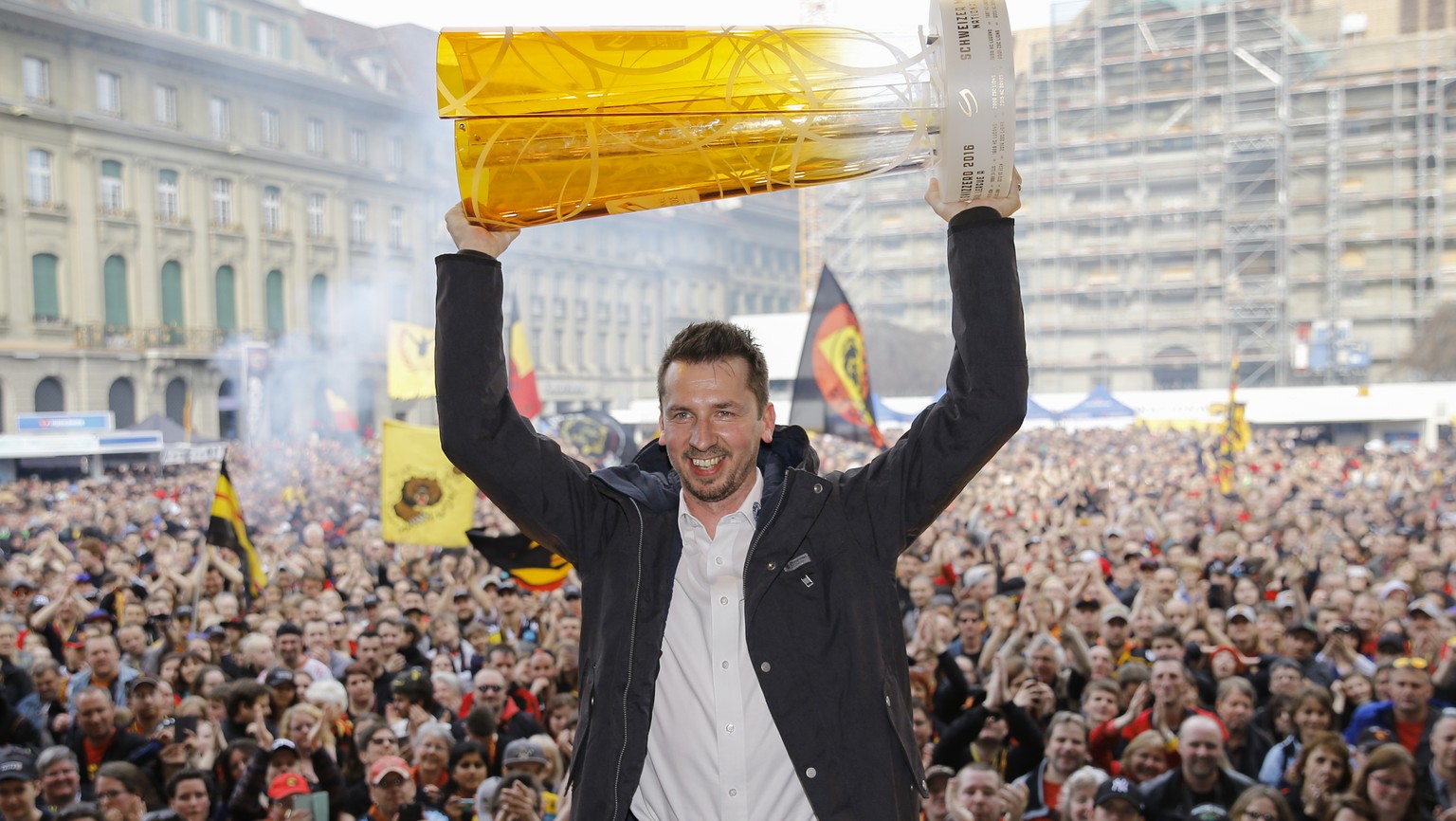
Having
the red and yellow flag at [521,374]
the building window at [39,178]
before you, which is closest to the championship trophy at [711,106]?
the red and yellow flag at [521,374]

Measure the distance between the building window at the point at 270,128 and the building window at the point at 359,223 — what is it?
341 centimetres

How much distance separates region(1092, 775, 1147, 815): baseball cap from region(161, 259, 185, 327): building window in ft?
127

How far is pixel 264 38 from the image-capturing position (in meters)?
41.8

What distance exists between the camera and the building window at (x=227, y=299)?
40969 mm

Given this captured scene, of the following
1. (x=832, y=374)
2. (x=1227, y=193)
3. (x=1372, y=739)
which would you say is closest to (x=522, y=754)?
(x=1372, y=739)

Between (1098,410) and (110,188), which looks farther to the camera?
(110,188)

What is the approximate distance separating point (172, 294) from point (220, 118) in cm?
564

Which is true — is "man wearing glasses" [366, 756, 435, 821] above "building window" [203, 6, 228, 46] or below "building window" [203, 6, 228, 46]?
below

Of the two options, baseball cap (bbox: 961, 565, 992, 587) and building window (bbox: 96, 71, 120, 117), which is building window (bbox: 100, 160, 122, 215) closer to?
building window (bbox: 96, 71, 120, 117)

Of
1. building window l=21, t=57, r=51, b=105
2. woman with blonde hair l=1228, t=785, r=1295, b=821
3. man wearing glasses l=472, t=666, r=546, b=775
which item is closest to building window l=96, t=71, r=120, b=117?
building window l=21, t=57, r=51, b=105

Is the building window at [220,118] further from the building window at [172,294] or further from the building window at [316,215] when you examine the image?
the building window at [172,294]

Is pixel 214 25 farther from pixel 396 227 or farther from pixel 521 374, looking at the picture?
pixel 521 374

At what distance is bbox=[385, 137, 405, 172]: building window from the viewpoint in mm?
45062

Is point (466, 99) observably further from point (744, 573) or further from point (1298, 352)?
point (1298, 352)
